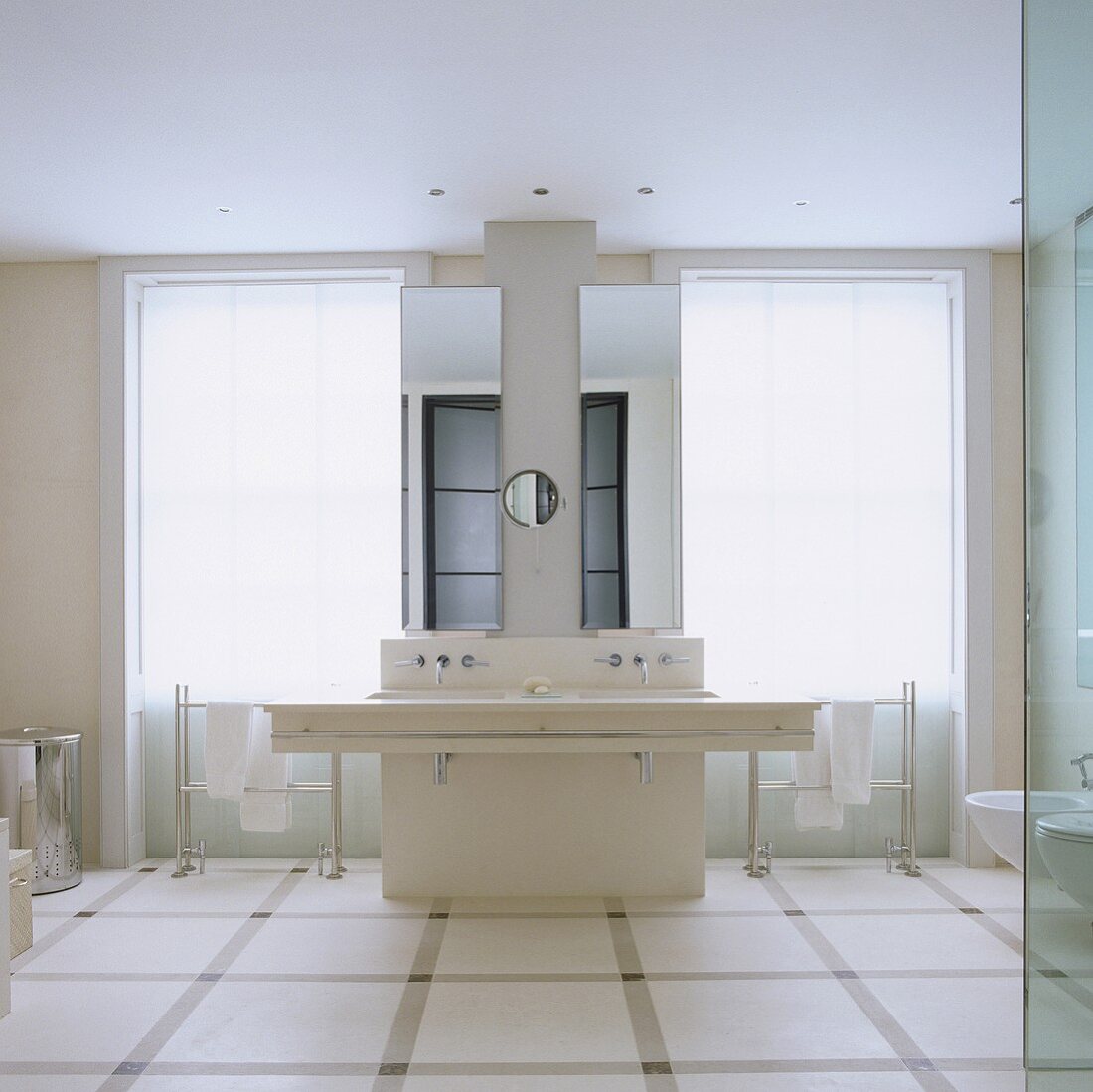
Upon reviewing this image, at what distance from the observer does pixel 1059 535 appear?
6.10 feet

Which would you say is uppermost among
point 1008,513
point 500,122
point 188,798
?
point 500,122

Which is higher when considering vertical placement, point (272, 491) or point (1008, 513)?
point (272, 491)

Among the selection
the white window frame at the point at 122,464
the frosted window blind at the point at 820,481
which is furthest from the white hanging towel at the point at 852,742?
the white window frame at the point at 122,464

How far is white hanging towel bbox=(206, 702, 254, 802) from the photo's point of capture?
174 inches

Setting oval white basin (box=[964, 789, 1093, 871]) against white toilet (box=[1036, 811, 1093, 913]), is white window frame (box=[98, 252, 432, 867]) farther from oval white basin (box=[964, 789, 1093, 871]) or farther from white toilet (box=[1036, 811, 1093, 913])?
white toilet (box=[1036, 811, 1093, 913])

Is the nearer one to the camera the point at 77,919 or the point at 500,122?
the point at 500,122

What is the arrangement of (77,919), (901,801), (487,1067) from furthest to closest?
(901,801) < (77,919) < (487,1067)

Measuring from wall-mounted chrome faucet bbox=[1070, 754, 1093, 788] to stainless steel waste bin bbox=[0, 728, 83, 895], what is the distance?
3.84 metres

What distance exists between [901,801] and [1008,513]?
1350 mm

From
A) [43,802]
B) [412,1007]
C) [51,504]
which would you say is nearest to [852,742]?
[412,1007]

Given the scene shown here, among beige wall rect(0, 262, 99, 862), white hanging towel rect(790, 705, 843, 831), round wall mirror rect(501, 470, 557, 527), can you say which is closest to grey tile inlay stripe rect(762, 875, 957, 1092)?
white hanging towel rect(790, 705, 843, 831)

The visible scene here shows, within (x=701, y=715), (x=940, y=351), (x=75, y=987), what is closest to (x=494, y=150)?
(x=701, y=715)

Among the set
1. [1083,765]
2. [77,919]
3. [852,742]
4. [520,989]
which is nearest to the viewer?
[1083,765]

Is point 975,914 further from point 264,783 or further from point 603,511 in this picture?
point 264,783
